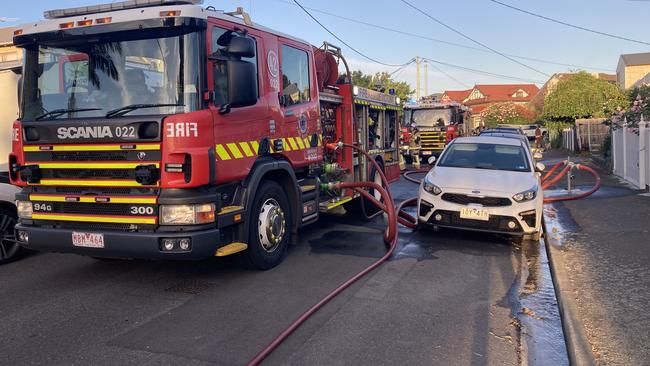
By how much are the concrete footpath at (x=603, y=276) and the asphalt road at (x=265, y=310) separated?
1.66ft

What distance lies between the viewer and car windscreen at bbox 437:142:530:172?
8828 millimetres

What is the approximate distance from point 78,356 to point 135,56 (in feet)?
8.88

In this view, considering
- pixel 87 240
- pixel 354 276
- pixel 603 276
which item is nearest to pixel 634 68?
pixel 603 276

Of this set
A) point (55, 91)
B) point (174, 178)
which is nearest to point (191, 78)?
point (174, 178)

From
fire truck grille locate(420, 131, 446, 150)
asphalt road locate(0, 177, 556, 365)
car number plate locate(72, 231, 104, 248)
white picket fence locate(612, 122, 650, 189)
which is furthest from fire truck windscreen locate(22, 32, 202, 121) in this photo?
fire truck grille locate(420, 131, 446, 150)

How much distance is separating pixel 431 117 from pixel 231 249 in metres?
19.4

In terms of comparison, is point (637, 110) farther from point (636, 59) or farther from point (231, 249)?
point (636, 59)

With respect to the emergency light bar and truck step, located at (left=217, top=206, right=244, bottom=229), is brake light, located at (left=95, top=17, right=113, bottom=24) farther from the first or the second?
truck step, located at (left=217, top=206, right=244, bottom=229)

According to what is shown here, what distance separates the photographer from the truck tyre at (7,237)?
22.3 feet

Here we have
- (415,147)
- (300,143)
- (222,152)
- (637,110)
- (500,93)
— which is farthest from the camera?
(500,93)

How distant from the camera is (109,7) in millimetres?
5426

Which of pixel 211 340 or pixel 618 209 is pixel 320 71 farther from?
pixel 618 209

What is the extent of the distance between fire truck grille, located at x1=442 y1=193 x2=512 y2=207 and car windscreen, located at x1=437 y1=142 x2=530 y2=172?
4.05ft

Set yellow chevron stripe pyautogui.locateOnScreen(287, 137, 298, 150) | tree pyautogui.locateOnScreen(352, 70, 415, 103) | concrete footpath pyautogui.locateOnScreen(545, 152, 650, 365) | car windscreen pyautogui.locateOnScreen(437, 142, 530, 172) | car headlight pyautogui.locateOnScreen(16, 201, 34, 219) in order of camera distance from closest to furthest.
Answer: concrete footpath pyautogui.locateOnScreen(545, 152, 650, 365), car headlight pyautogui.locateOnScreen(16, 201, 34, 219), yellow chevron stripe pyautogui.locateOnScreen(287, 137, 298, 150), car windscreen pyautogui.locateOnScreen(437, 142, 530, 172), tree pyautogui.locateOnScreen(352, 70, 415, 103)
